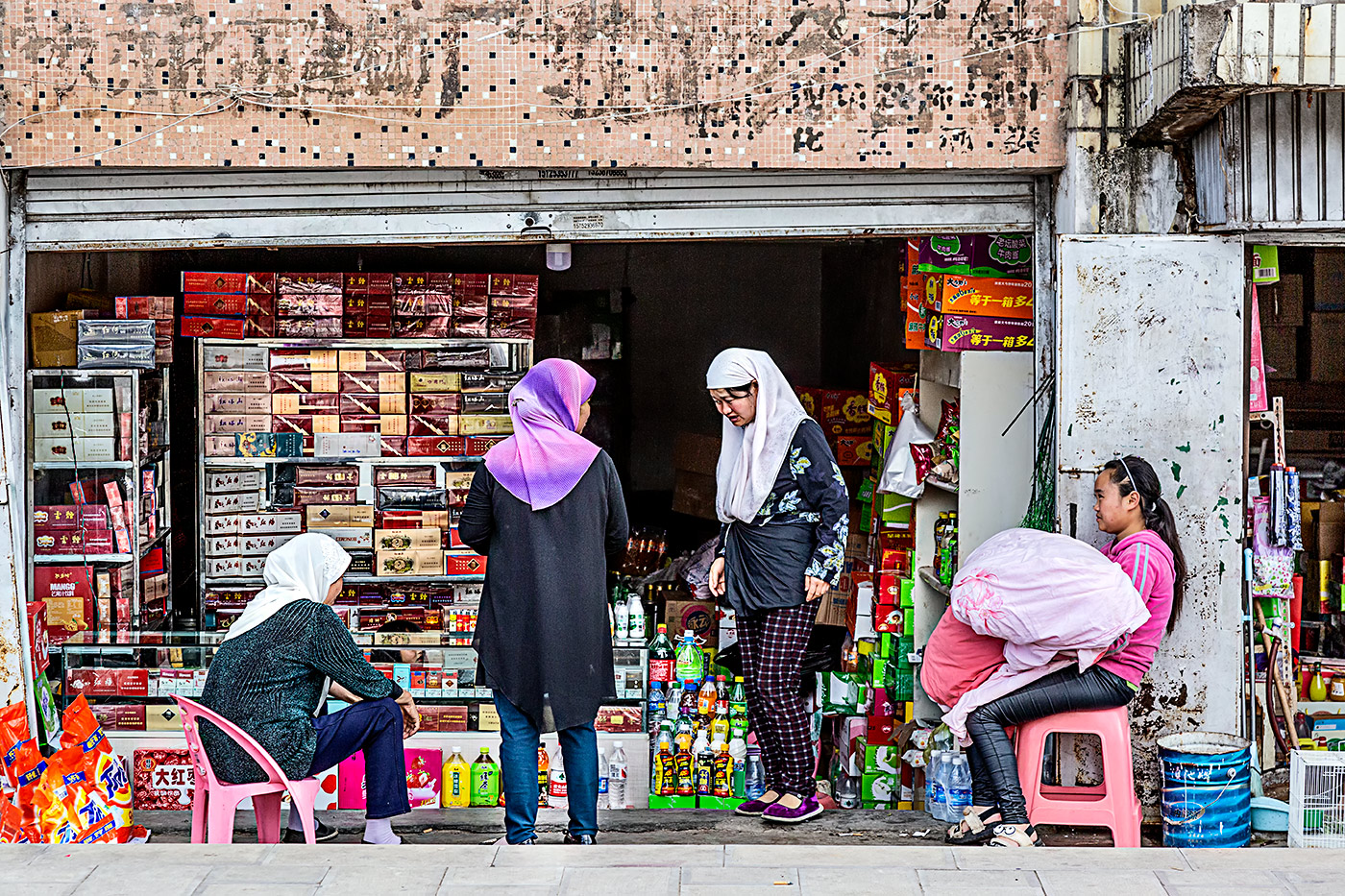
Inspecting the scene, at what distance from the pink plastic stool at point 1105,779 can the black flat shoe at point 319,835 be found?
2497mm

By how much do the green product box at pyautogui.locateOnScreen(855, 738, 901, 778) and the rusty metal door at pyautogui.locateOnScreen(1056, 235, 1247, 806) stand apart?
119 cm

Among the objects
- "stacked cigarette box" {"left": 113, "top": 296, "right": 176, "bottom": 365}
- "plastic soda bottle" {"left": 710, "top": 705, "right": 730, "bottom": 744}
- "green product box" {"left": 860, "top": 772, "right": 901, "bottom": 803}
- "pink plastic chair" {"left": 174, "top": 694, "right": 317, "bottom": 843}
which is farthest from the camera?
"stacked cigarette box" {"left": 113, "top": 296, "right": 176, "bottom": 365}

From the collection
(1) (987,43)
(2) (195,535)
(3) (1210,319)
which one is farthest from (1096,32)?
(2) (195,535)

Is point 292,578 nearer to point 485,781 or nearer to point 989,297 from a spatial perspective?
point 485,781

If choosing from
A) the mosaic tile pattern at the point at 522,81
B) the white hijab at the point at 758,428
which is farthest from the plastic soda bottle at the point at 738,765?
the mosaic tile pattern at the point at 522,81

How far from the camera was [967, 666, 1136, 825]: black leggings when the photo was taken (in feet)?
15.0

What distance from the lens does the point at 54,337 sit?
635cm

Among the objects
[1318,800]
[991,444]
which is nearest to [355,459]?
[991,444]

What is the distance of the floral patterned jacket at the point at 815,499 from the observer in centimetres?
501

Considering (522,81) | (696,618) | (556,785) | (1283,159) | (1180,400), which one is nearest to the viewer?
(1283,159)

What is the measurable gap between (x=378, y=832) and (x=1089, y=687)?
97.8 inches

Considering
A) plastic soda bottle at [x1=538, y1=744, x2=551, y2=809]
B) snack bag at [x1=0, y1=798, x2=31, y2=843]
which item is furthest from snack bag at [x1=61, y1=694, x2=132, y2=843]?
plastic soda bottle at [x1=538, y1=744, x2=551, y2=809]

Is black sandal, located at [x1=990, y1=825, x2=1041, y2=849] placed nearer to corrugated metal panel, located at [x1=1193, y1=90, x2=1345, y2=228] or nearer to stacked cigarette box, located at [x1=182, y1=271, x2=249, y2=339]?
corrugated metal panel, located at [x1=1193, y1=90, x2=1345, y2=228]

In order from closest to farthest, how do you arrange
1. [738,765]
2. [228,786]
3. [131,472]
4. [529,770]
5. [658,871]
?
[658,871], [228,786], [529,770], [738,765], [131,472]
